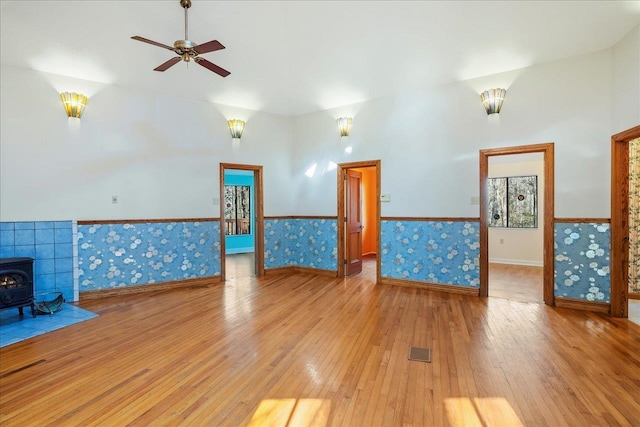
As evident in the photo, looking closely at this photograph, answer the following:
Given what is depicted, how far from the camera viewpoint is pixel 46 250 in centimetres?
395

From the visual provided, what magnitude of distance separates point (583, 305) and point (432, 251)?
1.83 m

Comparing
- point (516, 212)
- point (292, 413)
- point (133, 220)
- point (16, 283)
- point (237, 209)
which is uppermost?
point (237, 209)

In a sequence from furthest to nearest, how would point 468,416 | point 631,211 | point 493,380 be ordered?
point 631,211 → point 493,380 → point 468,416

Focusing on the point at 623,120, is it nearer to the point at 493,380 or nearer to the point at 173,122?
the point at 493,380

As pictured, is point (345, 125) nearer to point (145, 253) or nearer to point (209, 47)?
point (209, 47)

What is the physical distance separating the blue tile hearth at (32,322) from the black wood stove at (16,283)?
15 cm

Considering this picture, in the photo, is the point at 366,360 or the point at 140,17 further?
the point at 140,17

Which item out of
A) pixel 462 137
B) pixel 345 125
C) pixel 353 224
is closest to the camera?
pixel 462 137

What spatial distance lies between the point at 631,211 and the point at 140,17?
631 cm

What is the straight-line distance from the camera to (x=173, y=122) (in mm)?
4867

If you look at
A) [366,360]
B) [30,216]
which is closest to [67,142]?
[30,216]

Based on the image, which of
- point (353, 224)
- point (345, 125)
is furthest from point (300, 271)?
point (345, 125)

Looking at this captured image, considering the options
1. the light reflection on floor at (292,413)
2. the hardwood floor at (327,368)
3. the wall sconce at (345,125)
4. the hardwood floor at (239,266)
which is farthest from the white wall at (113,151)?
the light reflection on floor at (292,413)

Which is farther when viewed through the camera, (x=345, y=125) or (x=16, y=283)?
(x=345, y=125)
